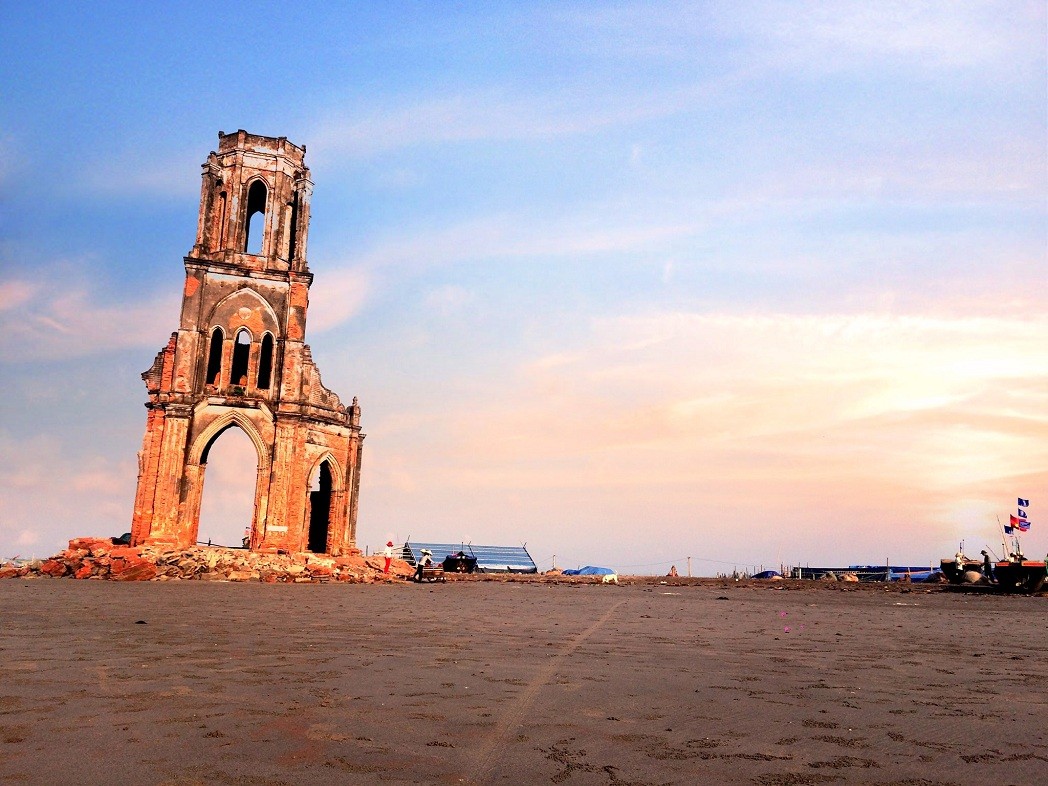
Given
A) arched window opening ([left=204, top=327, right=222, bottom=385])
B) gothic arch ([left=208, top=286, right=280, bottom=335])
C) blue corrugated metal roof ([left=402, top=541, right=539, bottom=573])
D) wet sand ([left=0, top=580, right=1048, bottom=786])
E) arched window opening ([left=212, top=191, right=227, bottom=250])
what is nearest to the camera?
wet sand ([left=0, top=580, right=1048, bottom=786])

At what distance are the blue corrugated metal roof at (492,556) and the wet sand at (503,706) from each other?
157ft

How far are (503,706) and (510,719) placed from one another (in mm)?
456

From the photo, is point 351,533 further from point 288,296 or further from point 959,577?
point 959,577

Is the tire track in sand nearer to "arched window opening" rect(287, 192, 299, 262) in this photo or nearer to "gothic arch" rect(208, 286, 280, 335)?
"gothic arch" rect(208, 286, 280, 335)

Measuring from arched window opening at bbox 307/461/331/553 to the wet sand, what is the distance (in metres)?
28.8

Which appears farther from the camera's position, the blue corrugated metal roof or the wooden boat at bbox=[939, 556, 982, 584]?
the blue corrugated metal roof

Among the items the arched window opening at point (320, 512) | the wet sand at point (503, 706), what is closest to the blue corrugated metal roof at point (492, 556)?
the arched window opening at point (320, 512)

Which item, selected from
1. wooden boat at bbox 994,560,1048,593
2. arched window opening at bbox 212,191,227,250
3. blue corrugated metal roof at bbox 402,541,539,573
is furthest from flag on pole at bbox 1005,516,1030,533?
arched window opening at bbox 212,191,227,250

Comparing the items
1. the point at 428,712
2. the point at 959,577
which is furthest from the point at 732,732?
the point at 959,577

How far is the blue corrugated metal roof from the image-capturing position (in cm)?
6022

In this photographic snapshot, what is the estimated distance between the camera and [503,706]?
618cm

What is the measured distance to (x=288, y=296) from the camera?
38531 mm

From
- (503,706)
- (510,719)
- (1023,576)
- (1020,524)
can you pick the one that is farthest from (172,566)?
(1020,524)

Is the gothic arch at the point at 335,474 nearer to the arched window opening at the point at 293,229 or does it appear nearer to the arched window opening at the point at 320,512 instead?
the arched window opening at the point at 320,512
